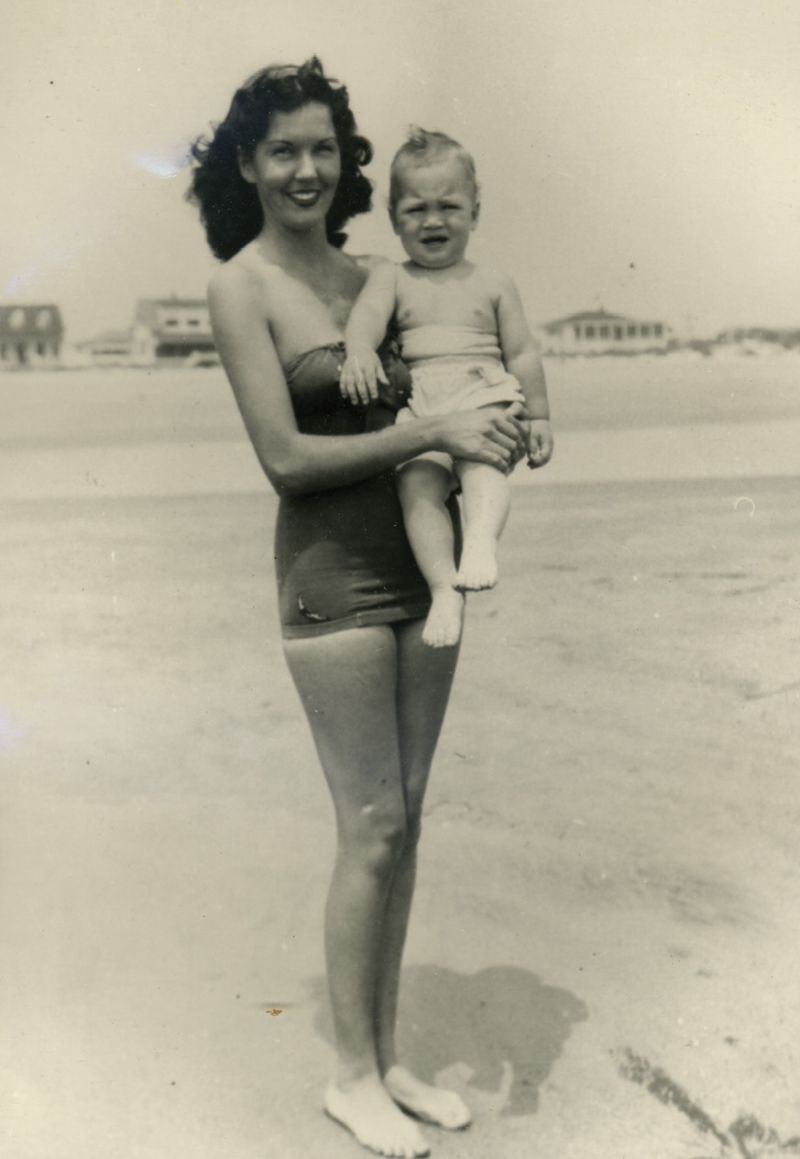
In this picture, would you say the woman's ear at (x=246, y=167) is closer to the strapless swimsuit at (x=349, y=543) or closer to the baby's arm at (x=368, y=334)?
the baby's arm at (x=368, y=334)

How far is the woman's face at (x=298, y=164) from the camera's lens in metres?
2.36

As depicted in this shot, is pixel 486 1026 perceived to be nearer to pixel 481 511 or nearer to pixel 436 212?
pixel 481 511

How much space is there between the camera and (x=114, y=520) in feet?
17.5

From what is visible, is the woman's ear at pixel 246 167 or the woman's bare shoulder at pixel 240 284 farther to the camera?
the woman's ear at pixel 246 167

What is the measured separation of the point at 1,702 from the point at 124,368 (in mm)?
1098

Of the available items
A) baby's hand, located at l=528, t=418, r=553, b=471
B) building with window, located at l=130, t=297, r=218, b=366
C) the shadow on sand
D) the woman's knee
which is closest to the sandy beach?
the shadow on sand

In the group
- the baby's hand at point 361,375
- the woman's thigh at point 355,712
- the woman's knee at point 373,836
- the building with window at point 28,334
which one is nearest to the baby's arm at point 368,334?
the baby's hand at point 361,375

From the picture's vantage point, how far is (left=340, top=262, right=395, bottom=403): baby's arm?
7.59 ft

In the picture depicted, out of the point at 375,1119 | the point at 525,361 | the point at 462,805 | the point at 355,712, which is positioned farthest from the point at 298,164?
the point at 462,805

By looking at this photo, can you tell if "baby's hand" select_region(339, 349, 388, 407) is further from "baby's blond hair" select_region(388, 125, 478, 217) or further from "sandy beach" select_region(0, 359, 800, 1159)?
"sandy beach" select_region(0, 359, 800, 1159)

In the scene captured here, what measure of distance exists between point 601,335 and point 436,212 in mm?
1595

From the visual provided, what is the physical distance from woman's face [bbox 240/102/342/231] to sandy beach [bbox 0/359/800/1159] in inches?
70.3

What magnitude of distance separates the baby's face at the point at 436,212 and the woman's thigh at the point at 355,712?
750mm

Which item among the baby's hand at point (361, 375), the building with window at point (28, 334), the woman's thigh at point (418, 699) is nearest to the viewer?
the baby's hand at point (361, 375)
